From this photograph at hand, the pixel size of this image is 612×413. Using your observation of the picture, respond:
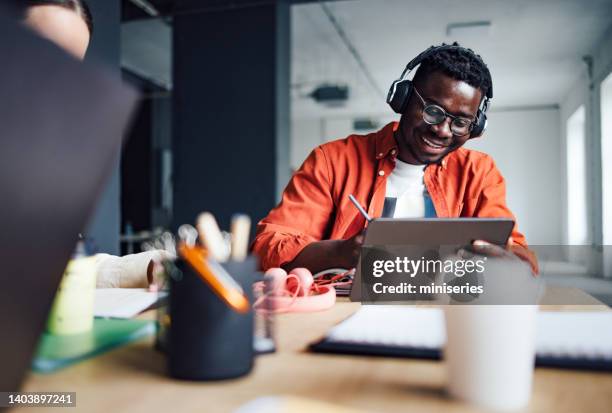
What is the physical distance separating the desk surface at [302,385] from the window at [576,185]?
985 cm

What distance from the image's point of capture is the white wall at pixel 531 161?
10.4 metres

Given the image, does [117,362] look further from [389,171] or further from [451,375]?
[389,171]

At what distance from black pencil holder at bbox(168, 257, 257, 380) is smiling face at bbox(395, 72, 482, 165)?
4.04 feet

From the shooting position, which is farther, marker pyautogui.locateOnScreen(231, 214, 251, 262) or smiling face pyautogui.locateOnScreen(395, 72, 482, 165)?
smiling face pyautogui.locateOnScreen(395, 72, 482, 165)

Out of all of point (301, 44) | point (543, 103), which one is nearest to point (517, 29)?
point (301, 44)

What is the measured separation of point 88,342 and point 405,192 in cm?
126

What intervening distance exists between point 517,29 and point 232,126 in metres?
3.65

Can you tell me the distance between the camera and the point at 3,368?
45 cm

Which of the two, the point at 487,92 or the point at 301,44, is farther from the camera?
the point at 301,44

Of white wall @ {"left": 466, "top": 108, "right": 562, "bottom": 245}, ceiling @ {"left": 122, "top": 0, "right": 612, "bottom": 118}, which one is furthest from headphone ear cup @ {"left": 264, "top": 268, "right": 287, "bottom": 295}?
white wall @ {"left": 466, "top": 108, "right": 562, "bottom": 245}

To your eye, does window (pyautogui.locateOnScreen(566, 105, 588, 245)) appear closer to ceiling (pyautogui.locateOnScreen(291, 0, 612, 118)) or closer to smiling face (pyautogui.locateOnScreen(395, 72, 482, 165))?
ceiling (pyautogui.locateOnScreen(291, 0, 612, 118))

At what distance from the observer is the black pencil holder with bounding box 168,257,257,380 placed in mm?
523

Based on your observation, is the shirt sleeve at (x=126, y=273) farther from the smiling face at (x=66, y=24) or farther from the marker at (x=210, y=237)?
the marker at (x=210, y=237)

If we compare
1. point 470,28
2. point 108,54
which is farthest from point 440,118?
point 470,28
